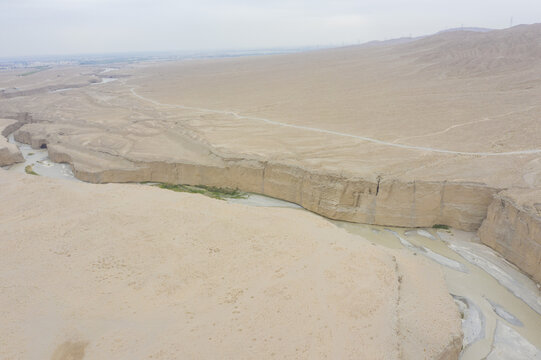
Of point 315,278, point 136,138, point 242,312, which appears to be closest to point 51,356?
point 242,312

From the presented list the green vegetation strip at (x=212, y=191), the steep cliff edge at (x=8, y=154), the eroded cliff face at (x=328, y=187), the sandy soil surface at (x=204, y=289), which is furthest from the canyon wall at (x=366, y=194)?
the steep cliff edge at (x=8, y=154)

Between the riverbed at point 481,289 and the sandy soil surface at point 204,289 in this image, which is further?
the riverbed at point 481,289

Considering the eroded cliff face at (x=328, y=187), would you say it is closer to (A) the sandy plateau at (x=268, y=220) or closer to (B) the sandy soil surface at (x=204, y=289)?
Result: (A) the sandy plateau at (x=268, y=220)

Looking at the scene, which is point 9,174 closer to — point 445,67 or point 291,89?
point 291,89

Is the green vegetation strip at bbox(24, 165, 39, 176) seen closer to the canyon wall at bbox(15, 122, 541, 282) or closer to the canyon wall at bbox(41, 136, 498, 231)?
the canyon wall at bbox(15, 122, 541, 282)

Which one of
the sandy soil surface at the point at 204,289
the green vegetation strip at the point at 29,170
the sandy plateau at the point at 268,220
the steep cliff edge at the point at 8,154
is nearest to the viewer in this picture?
the sandy soil surface at the point at 204,289

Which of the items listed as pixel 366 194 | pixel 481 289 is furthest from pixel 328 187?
pixel 481 289
